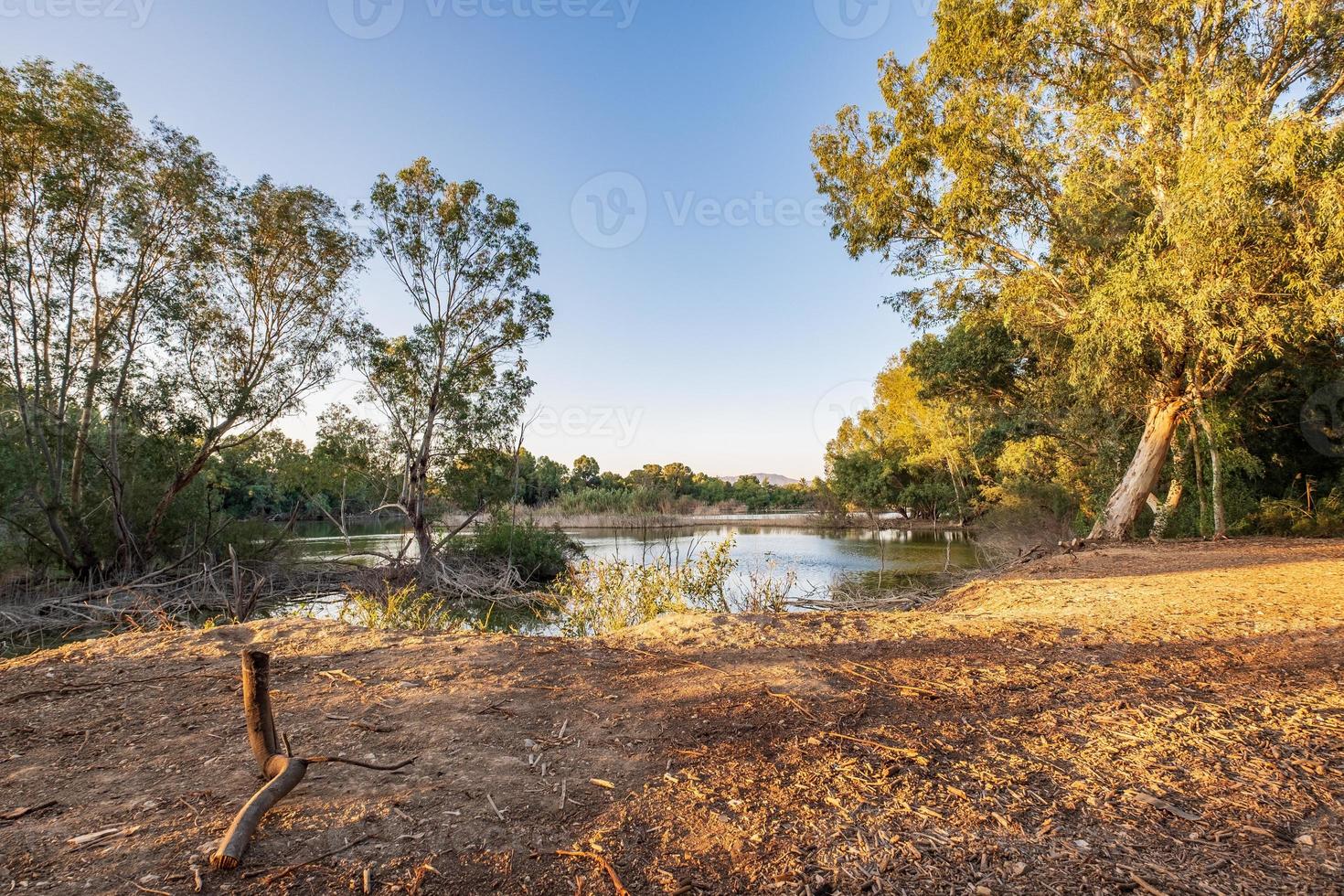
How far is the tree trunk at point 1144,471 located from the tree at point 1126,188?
0.12ft

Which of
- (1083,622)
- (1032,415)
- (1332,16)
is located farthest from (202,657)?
(1032,415)

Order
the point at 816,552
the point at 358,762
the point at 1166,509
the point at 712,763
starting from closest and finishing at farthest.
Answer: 1. the point at 358,762
2. the point at 712,763
3. the point at 1166,509
4. the point at 816,552

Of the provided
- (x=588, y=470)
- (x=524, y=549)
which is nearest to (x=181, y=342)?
(x=524, y=549)

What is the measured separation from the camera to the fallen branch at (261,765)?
174cm

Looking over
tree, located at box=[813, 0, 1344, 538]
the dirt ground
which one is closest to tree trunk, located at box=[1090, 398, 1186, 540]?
tree, located at box=[813, 0, 1344, 538]

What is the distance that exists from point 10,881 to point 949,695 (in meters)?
3.60

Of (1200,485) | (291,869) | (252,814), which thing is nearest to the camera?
(291,869)

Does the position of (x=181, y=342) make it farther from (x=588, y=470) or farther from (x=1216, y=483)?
(x=588, y=470)

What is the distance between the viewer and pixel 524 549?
18.2 m
